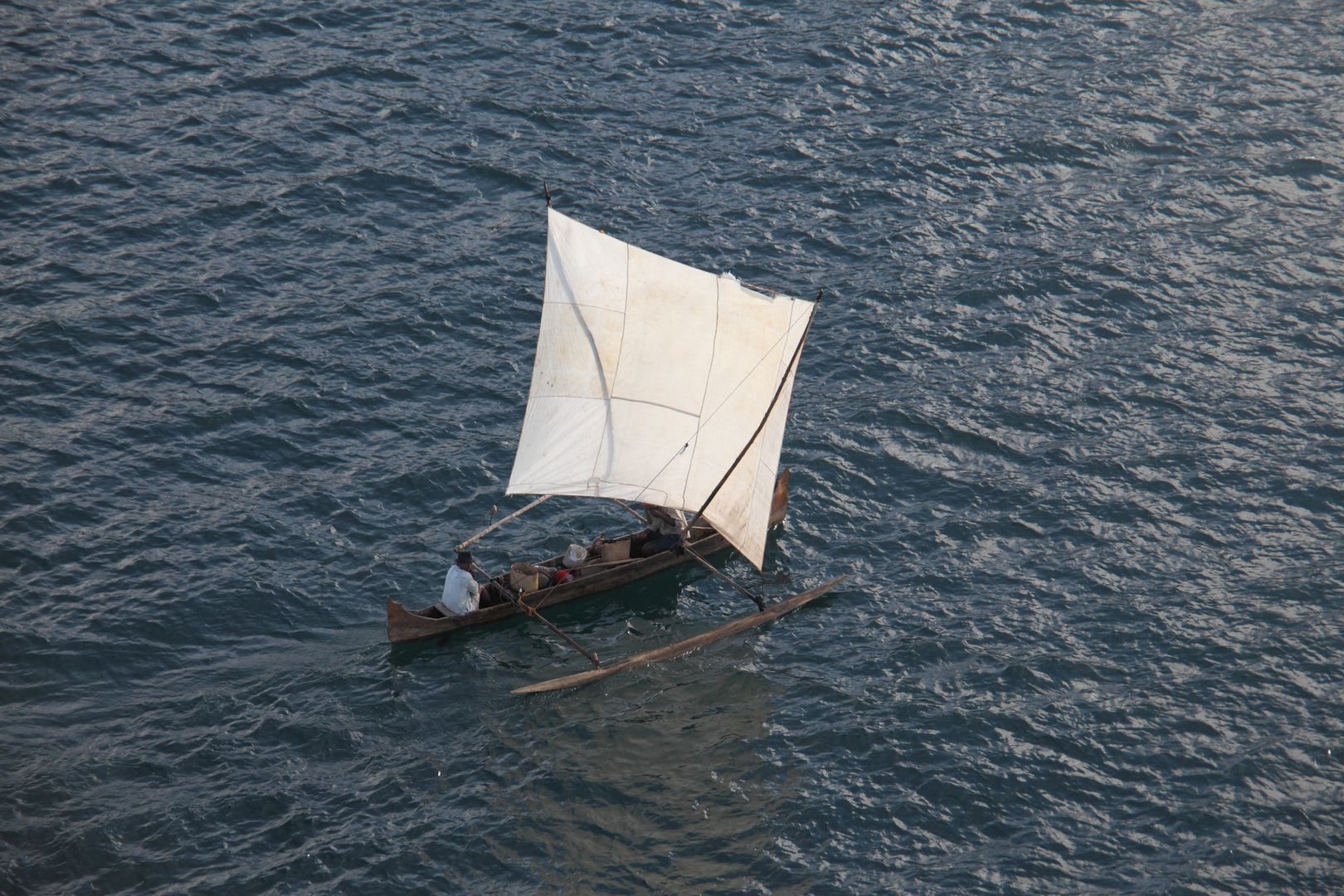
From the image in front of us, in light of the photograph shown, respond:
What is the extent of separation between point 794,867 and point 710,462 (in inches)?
454

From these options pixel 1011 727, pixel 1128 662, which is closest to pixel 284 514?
pixel 1011 727

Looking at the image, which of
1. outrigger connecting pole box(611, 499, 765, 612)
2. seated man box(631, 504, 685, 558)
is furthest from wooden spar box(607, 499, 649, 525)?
seated man box(631, 504, 685, 558)

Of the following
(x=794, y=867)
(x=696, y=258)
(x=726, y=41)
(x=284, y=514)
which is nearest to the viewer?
(x=794, y=867)

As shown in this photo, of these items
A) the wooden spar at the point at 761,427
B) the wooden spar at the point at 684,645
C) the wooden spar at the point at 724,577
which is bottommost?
the wooden spar at the point at 684,645

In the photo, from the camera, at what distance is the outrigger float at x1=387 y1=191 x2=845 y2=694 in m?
30.1

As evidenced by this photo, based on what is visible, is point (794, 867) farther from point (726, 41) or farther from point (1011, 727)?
point (726, 41)

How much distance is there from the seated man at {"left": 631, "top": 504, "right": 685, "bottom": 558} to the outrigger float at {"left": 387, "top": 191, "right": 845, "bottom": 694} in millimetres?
728

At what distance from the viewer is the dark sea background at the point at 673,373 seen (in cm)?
2617

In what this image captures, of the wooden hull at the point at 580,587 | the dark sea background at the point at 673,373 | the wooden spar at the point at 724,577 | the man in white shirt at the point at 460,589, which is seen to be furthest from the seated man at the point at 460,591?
the wooden spar at the point at 724,577

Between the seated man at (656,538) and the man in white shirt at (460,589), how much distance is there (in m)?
5.37

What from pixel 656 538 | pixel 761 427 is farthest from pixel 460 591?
pixel 761 427

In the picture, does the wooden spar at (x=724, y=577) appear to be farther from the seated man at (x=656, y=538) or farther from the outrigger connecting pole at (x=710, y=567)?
the seated man at (x=656, y=538)

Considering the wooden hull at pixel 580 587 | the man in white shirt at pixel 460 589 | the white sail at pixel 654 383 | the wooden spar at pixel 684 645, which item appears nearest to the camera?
the wooden spar at pixel 684 645

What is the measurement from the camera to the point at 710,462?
32188 mm
